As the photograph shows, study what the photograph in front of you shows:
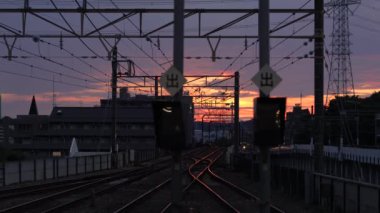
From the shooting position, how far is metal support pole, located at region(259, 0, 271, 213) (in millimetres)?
10766

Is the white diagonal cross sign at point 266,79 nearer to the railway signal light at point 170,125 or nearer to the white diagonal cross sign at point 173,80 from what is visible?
the white diagonal cross sign at point 173,80

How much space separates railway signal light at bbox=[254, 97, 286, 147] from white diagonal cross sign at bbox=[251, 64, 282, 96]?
0.70m

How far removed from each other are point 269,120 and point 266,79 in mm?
1016

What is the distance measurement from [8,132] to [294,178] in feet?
402

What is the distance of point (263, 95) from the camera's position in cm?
1123

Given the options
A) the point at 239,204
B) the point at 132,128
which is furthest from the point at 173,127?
the point at 132,128

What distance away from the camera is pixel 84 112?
128875mm

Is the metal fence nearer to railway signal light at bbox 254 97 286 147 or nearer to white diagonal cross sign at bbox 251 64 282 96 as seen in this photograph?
white diagonal cross sign at bbox 251 64 282 96

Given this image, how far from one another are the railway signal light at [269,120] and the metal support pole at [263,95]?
12.5 inches

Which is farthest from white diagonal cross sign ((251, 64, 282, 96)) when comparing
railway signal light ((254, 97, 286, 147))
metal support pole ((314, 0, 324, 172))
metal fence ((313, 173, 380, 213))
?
metal support pole ((314, 0, 324, 172))

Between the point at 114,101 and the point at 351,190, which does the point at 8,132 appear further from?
the point at 351,190

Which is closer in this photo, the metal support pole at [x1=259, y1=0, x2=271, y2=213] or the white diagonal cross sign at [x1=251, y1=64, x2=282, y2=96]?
the metal support pole at [x1=259, y1=0, x2=271, y2=213]

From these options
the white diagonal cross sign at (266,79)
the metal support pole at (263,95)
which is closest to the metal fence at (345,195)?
the metal support pole at (263,95)

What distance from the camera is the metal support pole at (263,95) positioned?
10.8m
